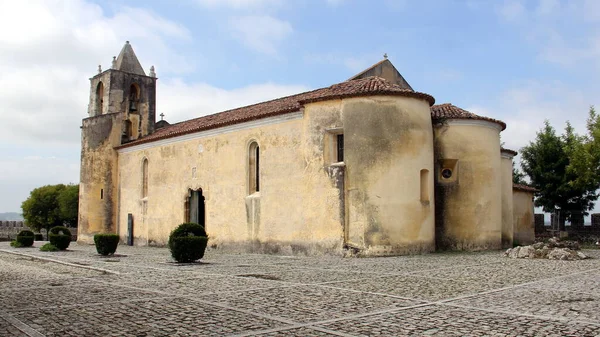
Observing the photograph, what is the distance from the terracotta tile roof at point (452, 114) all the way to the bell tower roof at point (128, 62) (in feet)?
68.4

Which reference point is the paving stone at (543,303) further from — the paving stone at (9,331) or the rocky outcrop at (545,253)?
the rocky outcrop at (545,253)

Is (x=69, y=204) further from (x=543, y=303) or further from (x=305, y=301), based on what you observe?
(x=543, y=303)

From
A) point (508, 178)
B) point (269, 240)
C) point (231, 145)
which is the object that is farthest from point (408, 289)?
point (508, 178)

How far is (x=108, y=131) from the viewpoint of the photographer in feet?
111

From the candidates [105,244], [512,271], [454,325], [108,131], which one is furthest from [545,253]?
[108,131]

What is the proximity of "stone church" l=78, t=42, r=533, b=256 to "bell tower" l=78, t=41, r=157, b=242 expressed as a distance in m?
5.00

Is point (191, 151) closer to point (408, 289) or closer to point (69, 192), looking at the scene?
point (408, 289)

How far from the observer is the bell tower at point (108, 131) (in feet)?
110

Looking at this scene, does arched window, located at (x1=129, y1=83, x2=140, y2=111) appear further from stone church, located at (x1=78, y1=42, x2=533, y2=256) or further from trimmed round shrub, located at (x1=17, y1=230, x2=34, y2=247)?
trimmed round shrub, located at (x1=17, y1=230, x2=34, y2=247)

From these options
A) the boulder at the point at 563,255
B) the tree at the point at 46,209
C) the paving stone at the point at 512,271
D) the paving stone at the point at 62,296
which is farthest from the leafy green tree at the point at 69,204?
the boulder at the point at 563,255

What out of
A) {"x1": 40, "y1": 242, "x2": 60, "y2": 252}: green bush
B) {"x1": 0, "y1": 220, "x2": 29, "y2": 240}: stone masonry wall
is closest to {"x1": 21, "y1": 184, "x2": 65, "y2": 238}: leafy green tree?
{"x1": 0, "y1": 220, "x2": 29, "y2": 240}: stone masonry wall

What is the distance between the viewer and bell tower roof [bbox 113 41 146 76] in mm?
34969

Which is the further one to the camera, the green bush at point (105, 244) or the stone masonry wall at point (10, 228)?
the stone masonry wall at point (10, 228)

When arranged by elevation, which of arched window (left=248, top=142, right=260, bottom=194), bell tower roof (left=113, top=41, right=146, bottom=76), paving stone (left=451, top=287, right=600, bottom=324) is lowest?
paving stone (left=451, top=287, right=600, bottom=324)
